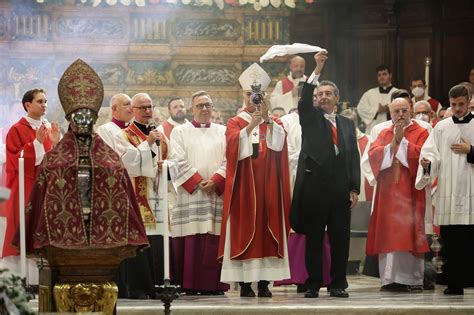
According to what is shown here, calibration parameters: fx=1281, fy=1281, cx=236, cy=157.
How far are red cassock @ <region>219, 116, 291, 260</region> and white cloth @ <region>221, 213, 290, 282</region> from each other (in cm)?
5

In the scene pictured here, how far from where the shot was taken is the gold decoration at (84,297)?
8.05m

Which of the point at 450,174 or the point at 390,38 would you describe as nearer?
the point at 450,174

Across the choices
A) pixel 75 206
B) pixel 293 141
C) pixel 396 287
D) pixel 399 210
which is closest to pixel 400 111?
pixel 399 210

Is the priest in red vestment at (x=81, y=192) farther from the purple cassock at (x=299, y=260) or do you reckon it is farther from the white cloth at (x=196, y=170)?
the purple cassock at (x=299, y=260)

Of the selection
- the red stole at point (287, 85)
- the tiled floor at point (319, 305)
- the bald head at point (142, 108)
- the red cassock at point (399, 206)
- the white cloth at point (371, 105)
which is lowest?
the tiled floor at point (319, 305)

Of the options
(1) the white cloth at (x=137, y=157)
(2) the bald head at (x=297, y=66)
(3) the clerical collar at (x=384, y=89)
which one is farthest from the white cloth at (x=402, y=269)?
(3) the clerical collar at (x=384, y=89)

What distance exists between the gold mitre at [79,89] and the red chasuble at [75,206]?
200 mm

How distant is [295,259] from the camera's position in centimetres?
1232

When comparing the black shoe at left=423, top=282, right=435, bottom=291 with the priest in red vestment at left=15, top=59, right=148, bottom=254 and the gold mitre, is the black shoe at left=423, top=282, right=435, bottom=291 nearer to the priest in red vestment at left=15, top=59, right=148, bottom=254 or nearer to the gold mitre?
the priest in red vestment at left=15, top=59, right=148, bottom=254

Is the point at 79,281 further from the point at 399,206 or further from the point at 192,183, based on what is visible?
the point at 399,206

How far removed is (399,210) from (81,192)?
15.2 feet

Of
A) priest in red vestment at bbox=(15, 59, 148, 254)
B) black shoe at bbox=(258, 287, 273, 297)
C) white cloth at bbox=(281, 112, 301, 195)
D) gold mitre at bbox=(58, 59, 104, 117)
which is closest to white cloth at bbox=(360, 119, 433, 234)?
white cloth at bbox=(281, 112, 301, 195)

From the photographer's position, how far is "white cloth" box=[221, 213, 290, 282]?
36.7ft

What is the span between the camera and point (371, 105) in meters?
16.9
